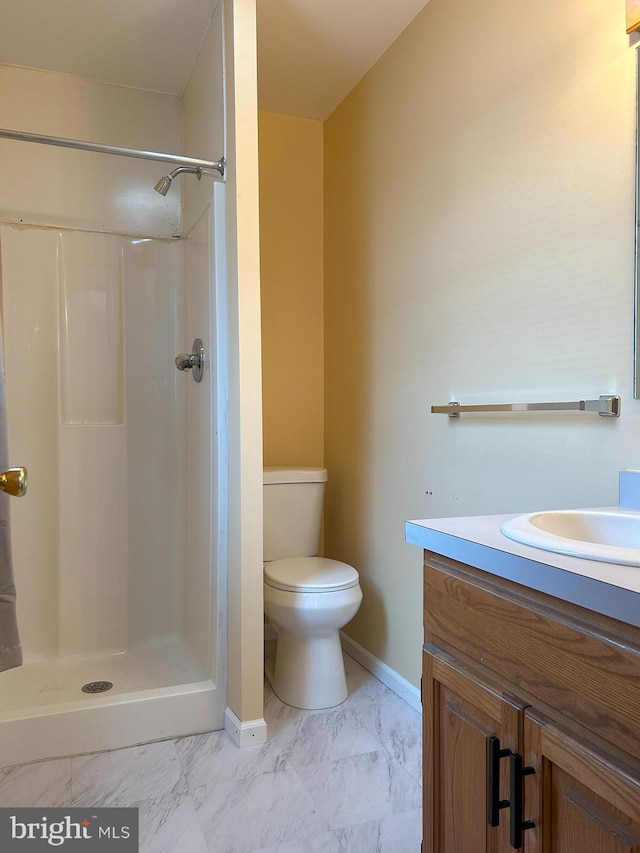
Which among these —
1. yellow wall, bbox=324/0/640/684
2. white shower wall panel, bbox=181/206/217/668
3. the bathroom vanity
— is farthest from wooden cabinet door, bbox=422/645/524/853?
white shower wall panel, bbox=181/206/217/668

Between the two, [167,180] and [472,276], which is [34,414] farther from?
[472,276]

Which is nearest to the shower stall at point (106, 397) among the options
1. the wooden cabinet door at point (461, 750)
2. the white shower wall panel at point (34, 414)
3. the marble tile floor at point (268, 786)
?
the white shower wall panel at point (34, 414)

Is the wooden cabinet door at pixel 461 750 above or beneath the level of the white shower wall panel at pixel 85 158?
beneath

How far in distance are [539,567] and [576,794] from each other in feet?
0.92

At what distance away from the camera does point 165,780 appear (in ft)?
5.72

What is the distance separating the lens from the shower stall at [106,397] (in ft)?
7.73

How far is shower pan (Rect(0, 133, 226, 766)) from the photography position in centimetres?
229

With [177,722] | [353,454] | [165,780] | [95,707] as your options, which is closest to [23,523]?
Answer: [95,707]

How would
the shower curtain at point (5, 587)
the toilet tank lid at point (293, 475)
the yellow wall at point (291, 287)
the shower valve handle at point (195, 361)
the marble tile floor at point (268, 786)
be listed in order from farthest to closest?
the yellow wall at point (291, 287) → the toilet tank lid at point (293, 475) → the shower valve handle at point (195, 361) → the marble tile floor at point (268, 786) → the shower curtain at point (5, 587)

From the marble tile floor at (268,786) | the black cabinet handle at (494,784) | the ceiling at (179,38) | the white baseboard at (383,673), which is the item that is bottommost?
the marble tile floor at (268,786)

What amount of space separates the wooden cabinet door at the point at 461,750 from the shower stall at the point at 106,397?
1.20 metres

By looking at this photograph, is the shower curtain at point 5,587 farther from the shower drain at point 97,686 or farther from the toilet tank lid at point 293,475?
the toilet tank lid at point 293,475

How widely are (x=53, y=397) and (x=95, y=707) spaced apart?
3.84 ft

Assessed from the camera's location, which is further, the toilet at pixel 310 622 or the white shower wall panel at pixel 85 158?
the white shower wall panel at pixel 85 158
